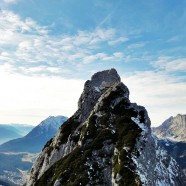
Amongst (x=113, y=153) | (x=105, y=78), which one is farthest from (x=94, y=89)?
(x=113, y=153)

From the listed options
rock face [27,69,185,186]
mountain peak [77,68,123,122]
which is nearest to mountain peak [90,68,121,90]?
mountain peak [77,68,123,122]

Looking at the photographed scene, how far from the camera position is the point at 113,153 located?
7400cm

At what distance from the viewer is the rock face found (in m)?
66.3

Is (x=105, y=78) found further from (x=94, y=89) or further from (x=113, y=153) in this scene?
(x=113, y=153)

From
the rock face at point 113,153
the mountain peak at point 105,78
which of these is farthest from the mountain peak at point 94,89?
the rock face at point 113,153

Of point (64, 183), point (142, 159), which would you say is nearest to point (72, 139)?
point (64, 183)

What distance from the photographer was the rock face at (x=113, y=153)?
218ft

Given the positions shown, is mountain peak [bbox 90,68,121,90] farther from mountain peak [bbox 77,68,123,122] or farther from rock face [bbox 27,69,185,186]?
rock face [bbox 27,69,185,186]

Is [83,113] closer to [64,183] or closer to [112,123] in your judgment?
[112,123]

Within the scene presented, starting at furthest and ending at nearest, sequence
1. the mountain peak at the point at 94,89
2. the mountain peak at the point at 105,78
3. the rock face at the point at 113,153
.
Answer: the mountain peak at the point at 105,78
the mountain peak at the point at 94,89
the rock face at the point at 113,153

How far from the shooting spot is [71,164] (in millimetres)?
75000

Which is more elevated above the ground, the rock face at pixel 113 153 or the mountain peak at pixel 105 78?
the mountain peak at pixel 105 78

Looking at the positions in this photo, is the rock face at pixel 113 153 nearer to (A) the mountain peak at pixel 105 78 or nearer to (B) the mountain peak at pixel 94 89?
(B) the mountain peak at pixel 94 89

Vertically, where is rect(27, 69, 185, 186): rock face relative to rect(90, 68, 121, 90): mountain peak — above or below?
below
